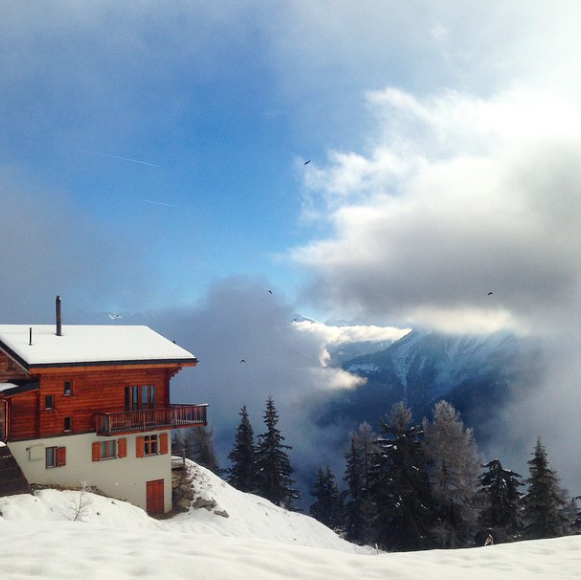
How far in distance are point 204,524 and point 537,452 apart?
80.0 ft

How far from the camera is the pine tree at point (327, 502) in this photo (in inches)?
2354

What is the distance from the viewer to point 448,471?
124ft

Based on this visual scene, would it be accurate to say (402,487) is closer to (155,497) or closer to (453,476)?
(453,476)

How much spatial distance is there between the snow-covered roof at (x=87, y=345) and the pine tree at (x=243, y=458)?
983 inches

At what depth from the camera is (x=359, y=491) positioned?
52156 millimetres

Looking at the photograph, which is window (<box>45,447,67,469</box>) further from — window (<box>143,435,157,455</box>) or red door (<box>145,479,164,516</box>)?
red door (<box>145,479,164,516</box>)

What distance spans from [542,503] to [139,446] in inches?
1082

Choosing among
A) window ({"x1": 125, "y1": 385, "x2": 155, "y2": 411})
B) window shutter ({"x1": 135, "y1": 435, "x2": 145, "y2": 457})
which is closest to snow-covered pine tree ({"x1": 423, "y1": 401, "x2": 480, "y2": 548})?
window ({"x1": 125, "y1": 385, "x2": 155, "y2": 411})

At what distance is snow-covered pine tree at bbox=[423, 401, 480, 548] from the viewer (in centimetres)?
3719

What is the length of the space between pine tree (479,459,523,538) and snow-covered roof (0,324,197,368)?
81.6ft

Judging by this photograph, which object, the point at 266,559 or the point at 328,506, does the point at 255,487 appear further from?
the point at 266,559

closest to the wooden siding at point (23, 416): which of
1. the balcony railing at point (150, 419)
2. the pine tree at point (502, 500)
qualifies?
the balcony railing at point (150, 419)

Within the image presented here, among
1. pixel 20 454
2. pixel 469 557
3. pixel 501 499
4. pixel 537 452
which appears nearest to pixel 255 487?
pixel 501 499

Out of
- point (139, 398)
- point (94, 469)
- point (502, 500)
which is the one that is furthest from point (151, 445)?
point (502, 500)
